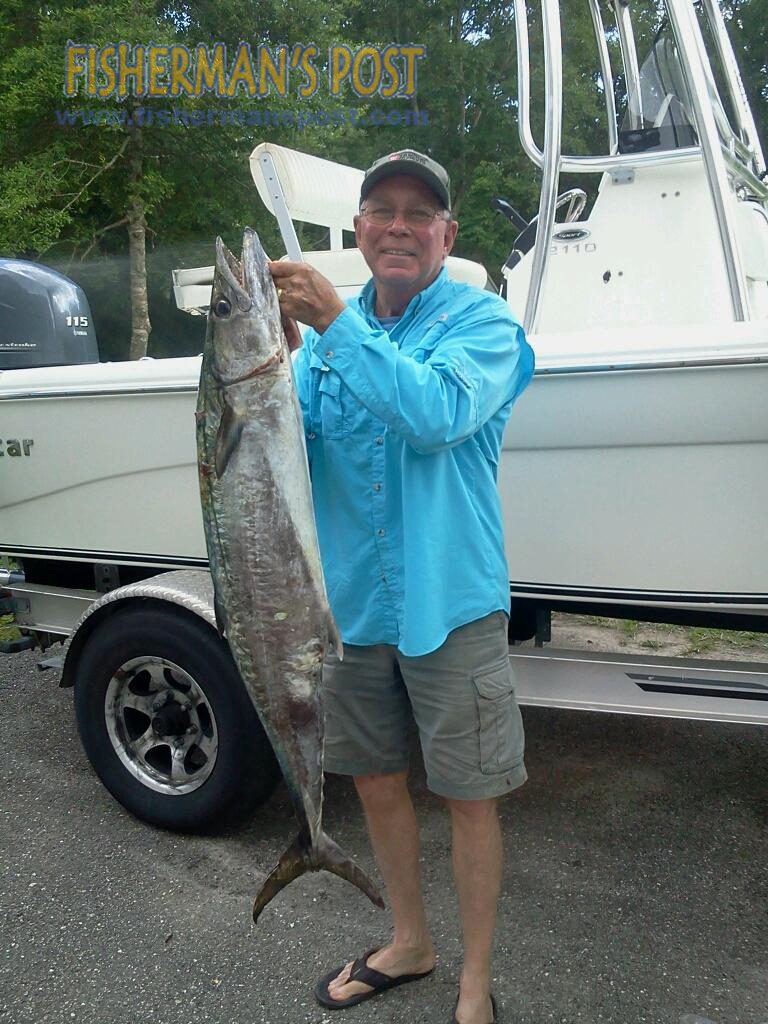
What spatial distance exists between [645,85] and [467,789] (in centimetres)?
340

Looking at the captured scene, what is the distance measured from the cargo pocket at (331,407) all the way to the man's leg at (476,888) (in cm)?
93

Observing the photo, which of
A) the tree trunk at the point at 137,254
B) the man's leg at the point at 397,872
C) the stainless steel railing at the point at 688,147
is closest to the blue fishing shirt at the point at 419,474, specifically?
the man's leg at the point at 397,872

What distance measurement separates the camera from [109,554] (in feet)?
11.0

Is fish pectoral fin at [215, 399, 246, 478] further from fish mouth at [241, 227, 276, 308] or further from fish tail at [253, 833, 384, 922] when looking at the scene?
fish tail at [253, 833, 384, 922]

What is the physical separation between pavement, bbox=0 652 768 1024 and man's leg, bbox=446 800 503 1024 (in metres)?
0.14

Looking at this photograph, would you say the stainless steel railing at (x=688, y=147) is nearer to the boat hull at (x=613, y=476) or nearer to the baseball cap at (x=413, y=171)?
the boat hull at (x=613, y=476)

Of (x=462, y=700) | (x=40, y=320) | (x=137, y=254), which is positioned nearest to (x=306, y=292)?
(x=462, y=700)

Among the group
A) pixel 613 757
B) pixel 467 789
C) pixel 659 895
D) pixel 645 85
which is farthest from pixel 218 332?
pixel 645 85

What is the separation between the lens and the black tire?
2.94m

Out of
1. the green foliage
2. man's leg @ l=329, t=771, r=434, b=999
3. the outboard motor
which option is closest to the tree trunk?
the green foliage

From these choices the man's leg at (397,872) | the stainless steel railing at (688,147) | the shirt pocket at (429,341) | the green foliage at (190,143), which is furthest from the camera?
the green foliage at (190,143)

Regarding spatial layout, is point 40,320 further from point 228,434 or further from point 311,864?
point 311,864

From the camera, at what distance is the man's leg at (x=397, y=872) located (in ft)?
7.27

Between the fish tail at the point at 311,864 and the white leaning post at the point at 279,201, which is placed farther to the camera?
the white leaning post at the point at 279,201
